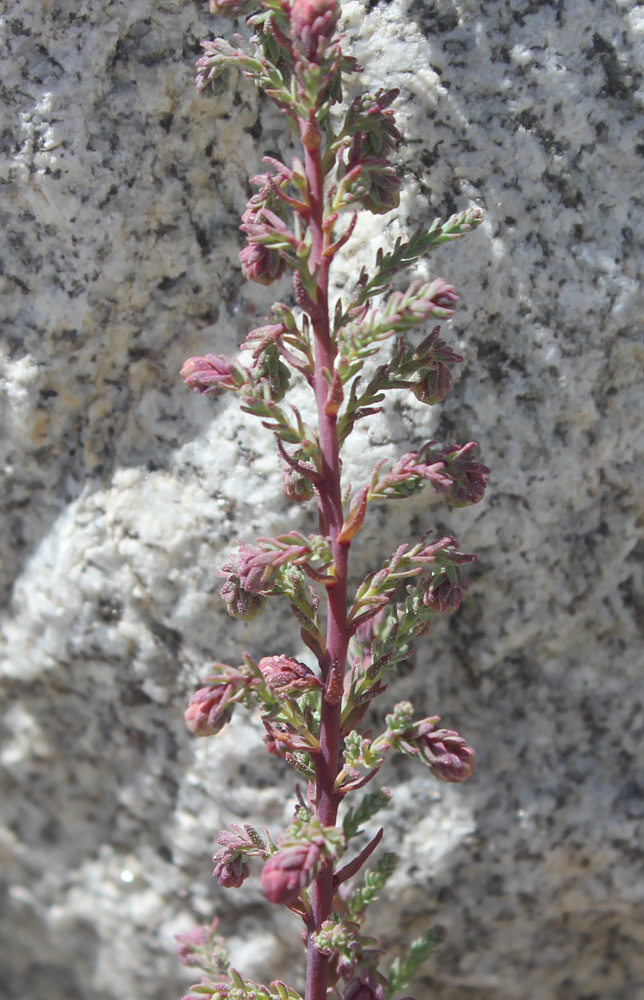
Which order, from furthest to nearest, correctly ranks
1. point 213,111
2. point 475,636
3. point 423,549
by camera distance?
1. point 475,636
2. point 213,111
3. point 423,549

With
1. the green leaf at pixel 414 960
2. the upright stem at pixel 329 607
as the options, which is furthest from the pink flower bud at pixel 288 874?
the green leaf at pixel 414 960

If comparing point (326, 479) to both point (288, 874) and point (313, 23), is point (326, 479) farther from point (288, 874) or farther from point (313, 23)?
point (313, 23)

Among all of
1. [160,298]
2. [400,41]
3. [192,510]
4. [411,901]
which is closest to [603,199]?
[400,41]

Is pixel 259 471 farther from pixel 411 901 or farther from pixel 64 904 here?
pixel 64 904

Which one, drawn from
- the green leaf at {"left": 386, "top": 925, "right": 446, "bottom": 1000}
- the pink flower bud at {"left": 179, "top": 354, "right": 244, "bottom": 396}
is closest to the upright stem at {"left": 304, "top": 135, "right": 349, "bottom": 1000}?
the pink flower bud at {"left": 179, "top": 354, "right": 244, "bottom": 396}

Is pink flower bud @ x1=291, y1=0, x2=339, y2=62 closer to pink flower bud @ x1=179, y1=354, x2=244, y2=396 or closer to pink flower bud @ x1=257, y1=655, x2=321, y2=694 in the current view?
pink flower bud @ x1=179, y1=354, x2=244, y2=396

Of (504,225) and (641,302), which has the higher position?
(504,225)
